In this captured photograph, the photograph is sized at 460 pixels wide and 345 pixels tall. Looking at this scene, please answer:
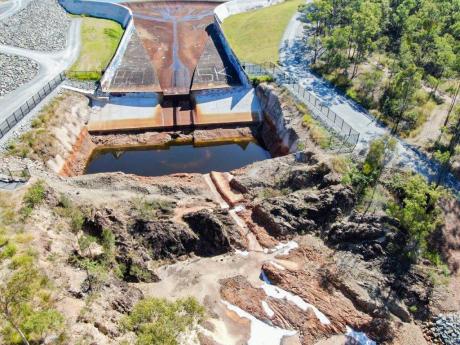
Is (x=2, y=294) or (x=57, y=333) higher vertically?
(x=2, y=294)

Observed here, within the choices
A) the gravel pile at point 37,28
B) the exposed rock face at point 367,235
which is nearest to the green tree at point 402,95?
the exposed rock face at point 367,235

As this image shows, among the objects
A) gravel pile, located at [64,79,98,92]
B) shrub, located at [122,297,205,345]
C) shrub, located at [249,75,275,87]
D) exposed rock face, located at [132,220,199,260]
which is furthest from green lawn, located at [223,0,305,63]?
shrub, located at [122,297,205,345]

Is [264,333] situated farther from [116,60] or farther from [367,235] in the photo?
[116,60]

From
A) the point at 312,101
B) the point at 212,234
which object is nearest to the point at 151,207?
the point at 212,234

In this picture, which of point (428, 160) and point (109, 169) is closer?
point (428, 160)

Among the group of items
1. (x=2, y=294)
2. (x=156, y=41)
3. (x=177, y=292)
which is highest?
(x=156, y=41)

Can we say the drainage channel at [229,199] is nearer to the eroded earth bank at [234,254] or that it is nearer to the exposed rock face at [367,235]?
the eroded earth bank at [234,254]

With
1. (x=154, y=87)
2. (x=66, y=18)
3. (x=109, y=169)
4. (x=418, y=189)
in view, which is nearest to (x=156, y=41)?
(x=154, y=87)

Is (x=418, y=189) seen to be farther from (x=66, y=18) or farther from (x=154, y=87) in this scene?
(x=66, y=18)
